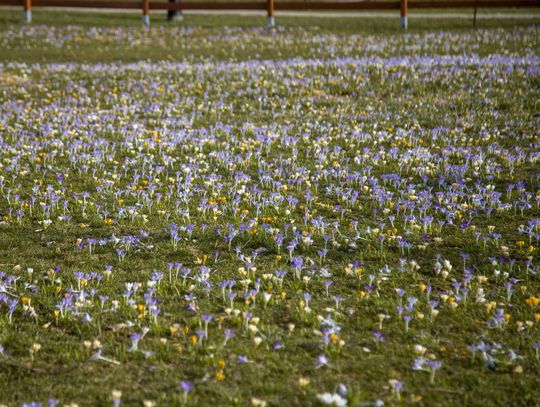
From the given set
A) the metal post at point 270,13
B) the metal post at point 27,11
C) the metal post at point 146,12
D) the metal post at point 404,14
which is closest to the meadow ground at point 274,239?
the metal post at point 404,14

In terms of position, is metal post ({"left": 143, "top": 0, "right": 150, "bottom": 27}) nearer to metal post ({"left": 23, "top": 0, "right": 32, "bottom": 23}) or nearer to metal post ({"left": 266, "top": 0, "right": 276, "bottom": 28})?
metal post ({"left": 23, "top": 0, "right": 32, "bottom": 23})

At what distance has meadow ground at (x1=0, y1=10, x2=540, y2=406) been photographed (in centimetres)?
506

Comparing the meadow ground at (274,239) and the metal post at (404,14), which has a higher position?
the metal post at (404,14)

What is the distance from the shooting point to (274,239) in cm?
762

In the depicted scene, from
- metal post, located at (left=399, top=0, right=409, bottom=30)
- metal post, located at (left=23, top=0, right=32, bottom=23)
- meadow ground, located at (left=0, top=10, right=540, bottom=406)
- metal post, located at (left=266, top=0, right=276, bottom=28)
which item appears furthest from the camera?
metal post, located at (left=23, top=0, right=32, bottom=23)

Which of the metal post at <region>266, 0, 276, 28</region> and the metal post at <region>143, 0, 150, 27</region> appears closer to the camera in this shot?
the metal post at <region>266, 0, 276, 28</region>

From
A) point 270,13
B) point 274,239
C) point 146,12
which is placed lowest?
point 274,239

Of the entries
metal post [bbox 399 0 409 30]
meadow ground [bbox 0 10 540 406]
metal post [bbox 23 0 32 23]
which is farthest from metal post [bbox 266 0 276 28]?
meadow ground [bbox 0 10 540 406]

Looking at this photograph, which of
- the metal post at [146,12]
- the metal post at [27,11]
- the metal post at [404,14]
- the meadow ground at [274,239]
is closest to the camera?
the meadow ground at [274,239]

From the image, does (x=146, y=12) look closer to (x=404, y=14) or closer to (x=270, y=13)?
(x=270, y=13)

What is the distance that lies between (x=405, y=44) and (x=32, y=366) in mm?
20592

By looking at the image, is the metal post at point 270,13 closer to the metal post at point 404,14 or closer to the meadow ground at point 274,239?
the metal post at point 404,14

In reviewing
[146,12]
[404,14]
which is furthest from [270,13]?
[146,12]

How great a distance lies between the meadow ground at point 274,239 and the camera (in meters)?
5.06
